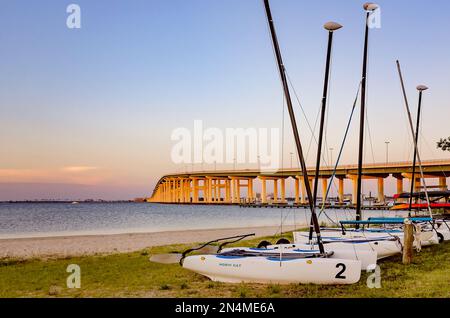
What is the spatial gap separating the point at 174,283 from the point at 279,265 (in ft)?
9.98

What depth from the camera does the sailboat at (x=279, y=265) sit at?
11477mm

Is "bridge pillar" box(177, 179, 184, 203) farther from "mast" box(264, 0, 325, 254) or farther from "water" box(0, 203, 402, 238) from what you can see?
"mast" box(264, 0, 325, 254)

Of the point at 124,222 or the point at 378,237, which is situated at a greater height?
the point at 378,237

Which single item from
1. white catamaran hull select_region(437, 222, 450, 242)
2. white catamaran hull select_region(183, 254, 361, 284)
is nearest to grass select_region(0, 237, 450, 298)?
white catamaran hull select_region(183, 254, 361, 284)

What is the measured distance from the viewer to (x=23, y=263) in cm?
1775

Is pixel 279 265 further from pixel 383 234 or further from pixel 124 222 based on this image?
pixel 124 222

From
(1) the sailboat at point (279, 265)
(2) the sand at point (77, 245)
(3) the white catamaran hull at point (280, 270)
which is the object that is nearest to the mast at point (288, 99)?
(1) the sailboat at point (279, 265)

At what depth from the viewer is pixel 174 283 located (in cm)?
1262

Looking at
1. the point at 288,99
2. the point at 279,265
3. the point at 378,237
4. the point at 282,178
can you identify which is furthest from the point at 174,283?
the point at 282,178

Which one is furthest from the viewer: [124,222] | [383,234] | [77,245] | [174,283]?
[124,222]

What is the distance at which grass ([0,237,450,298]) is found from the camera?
11.0 meters

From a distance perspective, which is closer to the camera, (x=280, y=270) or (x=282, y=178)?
(x=280, y=270)
